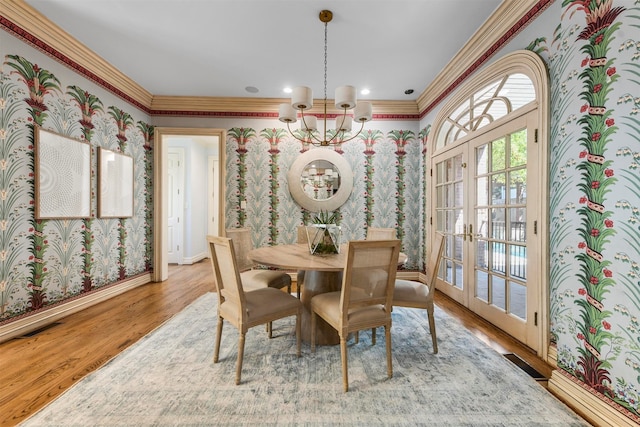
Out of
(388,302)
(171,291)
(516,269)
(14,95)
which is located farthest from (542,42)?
(171,291)

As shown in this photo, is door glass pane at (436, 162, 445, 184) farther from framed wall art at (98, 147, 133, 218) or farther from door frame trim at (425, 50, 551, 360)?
framed wall art at (98, 147, 133, 218)

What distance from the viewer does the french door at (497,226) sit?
204 centimetres

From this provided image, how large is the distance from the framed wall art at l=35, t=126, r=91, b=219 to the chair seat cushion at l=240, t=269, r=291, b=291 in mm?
1918

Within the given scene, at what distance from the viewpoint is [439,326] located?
7.91 feet

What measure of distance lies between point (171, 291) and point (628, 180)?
4253 mm

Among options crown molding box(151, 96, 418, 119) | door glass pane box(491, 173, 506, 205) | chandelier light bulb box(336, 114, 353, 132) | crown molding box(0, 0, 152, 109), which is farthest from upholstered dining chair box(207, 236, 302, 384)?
crown molding box(151, 96, 418, 119)

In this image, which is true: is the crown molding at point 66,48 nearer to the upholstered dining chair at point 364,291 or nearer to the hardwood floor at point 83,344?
the hardwood floor at point 83,344

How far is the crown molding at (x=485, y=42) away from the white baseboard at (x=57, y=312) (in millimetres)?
4690

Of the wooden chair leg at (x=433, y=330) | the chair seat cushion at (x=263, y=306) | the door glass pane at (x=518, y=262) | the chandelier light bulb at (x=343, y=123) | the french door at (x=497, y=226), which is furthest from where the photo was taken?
the chandelier light bulb at (x=343, y=123)

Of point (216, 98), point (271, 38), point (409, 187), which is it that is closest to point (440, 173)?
point (409, 187)

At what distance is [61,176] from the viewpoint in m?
2.62

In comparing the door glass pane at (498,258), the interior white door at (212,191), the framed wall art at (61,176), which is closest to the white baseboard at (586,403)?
the door glass pane at (498,258)

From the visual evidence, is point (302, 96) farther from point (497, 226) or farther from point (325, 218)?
point (497, 226)

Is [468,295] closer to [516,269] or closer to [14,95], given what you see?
[516,269]
